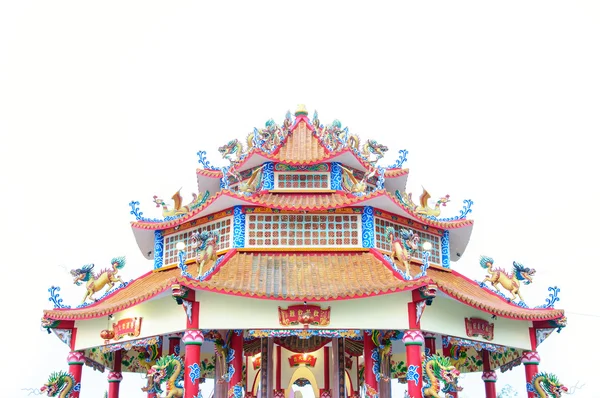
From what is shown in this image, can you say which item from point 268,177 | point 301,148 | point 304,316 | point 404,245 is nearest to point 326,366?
point 304,316

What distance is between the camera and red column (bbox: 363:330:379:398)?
65.2 feet

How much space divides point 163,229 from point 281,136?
6.16 metres

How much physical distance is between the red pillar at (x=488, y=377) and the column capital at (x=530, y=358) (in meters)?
1.93

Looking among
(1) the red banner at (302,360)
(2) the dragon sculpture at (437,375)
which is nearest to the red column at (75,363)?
(1) the red banner at (302,360)

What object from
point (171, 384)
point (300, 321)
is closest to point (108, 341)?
point (171, 384)

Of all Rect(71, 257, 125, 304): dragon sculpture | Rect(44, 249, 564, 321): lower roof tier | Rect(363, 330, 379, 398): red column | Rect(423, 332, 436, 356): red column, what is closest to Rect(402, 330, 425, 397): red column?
Rect(44, 249, 564, 321): lower roof tier

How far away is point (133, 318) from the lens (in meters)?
20.4

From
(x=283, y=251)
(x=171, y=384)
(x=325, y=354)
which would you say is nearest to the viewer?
(x=171, y=384)

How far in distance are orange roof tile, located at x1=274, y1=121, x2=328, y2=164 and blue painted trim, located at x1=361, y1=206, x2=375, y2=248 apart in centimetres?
347

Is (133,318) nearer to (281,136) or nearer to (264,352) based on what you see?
(264,352)

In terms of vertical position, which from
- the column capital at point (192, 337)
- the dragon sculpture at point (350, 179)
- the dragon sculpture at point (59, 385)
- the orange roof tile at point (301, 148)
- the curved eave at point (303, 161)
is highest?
the orange roof tile at point (301, 148)

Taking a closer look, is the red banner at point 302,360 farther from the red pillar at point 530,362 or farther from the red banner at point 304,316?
the red pillar at point 530,362

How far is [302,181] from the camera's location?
2483 centimetres

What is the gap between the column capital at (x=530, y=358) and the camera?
22.6m
